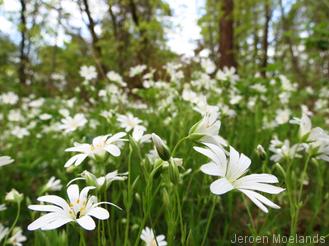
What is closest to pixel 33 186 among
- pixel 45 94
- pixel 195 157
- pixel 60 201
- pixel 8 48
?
pixel 195 157

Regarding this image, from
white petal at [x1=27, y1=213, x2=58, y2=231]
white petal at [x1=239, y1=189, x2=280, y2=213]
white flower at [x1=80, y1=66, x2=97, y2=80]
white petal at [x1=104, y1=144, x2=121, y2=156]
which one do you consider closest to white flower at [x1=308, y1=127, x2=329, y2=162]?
white petal at [x1=239, y1=189, x2=280, y2=213]

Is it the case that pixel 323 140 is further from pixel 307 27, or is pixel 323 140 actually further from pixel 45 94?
pixel 45 94

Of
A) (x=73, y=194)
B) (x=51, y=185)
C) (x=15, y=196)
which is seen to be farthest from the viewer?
(x=51, y=185)

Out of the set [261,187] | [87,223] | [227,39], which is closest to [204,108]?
[261,187]

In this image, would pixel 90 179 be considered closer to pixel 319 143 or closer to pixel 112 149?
pixel 112 149

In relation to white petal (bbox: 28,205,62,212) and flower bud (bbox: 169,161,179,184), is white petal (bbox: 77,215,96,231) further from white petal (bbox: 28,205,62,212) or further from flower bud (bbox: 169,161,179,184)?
flower bud (bbox: 169,161,179,184)

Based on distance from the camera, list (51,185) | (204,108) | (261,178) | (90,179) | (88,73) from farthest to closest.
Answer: (88,73) → (204,108) → (51,185) → (90,179) → (261,178)

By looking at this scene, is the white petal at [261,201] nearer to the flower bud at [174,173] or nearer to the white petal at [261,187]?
the white petal at [261,187]
